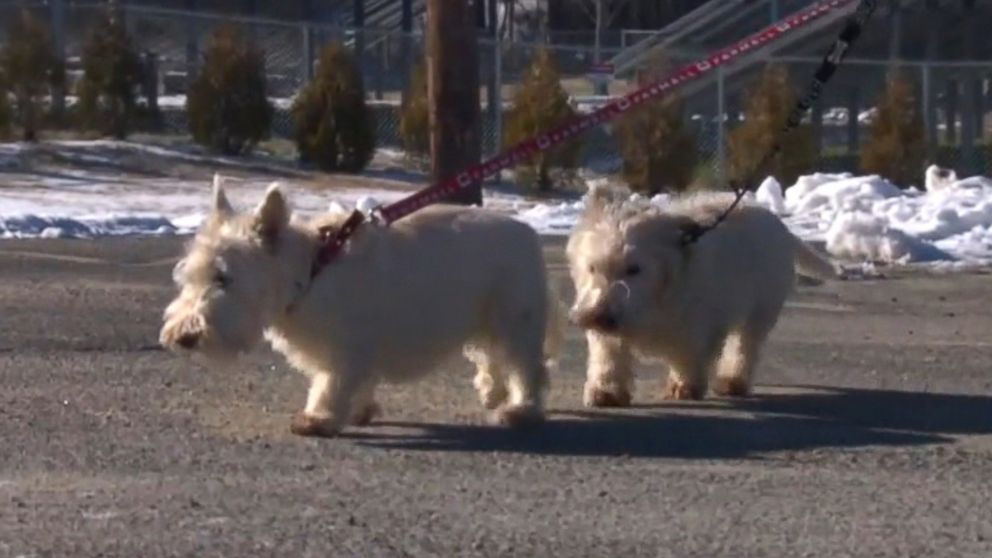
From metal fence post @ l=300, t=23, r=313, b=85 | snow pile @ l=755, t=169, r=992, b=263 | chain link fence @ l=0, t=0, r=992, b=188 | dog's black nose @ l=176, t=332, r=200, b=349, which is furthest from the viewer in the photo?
metal fence post @ l=300, t=23, r=313, b=85

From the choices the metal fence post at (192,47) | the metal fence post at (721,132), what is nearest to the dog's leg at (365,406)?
the metal fence post at (721,132)

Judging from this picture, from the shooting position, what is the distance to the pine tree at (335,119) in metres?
27.0

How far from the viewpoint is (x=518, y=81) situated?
30578 mm

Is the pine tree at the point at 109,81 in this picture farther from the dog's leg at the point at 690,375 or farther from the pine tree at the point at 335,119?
the dog's leg at the point at 690,375

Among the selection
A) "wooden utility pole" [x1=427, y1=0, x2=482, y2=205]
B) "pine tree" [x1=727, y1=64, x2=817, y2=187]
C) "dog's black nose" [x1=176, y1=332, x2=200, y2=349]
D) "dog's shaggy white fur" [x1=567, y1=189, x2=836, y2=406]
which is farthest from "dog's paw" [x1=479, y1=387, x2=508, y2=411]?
"pine tree" [x1=727, y1=64, x2=817, y2=187]

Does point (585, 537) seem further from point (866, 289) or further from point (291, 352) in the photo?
point (866, 289)

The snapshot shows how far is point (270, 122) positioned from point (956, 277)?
1250cm

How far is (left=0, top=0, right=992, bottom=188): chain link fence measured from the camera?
28953mm

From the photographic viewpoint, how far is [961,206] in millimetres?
21016

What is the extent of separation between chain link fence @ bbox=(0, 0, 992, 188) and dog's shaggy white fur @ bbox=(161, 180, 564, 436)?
57.4 feet

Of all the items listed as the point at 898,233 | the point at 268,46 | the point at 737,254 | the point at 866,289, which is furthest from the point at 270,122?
the point at 737,254

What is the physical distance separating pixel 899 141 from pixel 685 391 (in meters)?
16.7

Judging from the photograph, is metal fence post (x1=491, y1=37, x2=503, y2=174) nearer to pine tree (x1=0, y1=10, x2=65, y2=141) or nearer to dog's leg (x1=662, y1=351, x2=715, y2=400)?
pine tree (x1=0, y1=10, x2=65, y2=141)

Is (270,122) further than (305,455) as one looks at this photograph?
Yes
